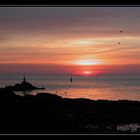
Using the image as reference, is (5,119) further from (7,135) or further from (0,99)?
(7,135)

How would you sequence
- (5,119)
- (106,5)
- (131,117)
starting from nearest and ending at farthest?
(106,5), (5,119), (131,117)

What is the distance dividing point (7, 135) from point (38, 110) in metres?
4.37

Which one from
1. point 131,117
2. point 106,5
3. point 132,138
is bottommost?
point 131,117

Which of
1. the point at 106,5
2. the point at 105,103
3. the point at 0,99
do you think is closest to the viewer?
the point at 106,5

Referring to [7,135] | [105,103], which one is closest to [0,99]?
[7,135]

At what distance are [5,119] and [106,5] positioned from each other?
369 cm

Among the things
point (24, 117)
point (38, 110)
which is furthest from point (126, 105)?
point (24, 117)
